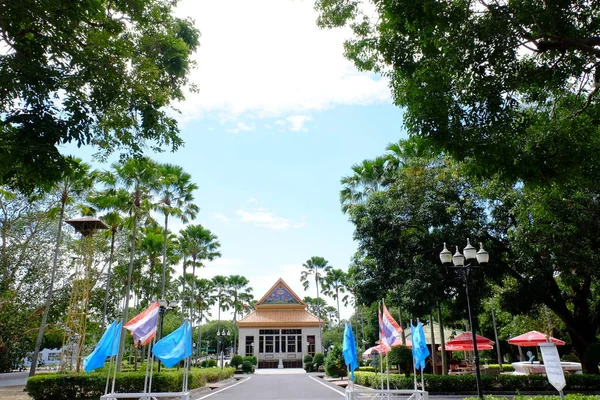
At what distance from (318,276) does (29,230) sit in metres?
31.4

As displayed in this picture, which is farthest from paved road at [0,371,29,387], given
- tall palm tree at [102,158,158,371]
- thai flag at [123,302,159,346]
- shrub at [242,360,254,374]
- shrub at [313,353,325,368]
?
shrub at [313,353,325,368]

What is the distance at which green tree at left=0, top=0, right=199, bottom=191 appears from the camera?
5.37 meters

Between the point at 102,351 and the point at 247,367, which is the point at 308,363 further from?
the point at 102,351

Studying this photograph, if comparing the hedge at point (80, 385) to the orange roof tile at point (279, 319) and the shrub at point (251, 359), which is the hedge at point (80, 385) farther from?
the orange roof tile at point (279, 319)

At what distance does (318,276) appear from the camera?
48.7 m

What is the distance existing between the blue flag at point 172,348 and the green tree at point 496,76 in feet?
26.6

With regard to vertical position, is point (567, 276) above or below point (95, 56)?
below

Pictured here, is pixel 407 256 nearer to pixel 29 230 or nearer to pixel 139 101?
pixel 139 101

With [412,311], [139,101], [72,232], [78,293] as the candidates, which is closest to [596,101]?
[139,101]

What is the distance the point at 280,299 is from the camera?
149 ft

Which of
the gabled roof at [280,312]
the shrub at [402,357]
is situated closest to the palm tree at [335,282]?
the gabled roof at [280,312]

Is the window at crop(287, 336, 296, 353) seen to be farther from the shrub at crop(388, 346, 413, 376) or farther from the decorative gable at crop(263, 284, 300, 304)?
the shrub at crop(388, 346, 413, 376)

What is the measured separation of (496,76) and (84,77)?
20.4ft

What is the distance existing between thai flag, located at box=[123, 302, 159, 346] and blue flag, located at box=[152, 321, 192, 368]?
1.24ft
